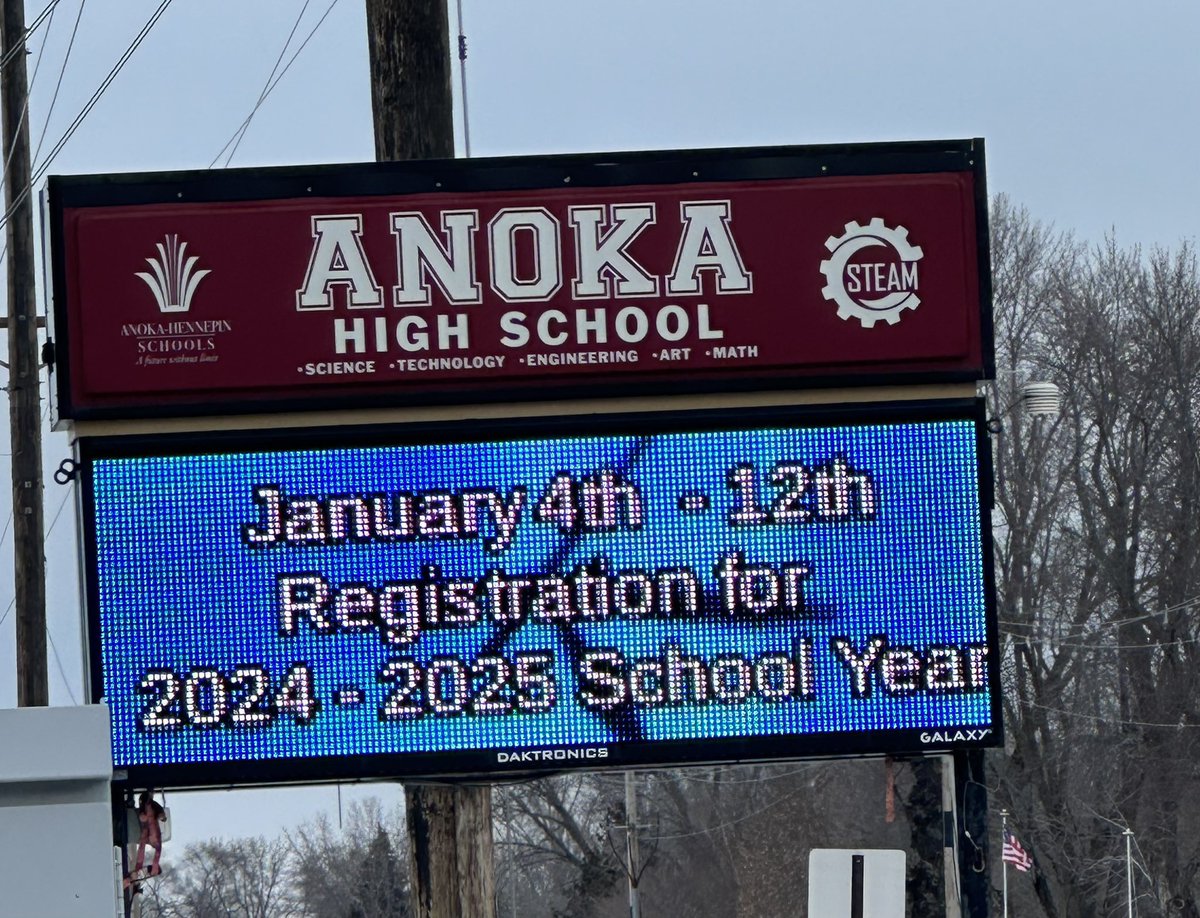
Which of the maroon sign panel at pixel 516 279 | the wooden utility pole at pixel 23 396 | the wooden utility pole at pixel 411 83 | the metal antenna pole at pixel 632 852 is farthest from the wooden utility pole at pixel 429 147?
the metal antenna pole at pixel 632 852

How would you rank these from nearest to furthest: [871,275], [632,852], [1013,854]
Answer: [871,275]
[1013,854]
[632,852]

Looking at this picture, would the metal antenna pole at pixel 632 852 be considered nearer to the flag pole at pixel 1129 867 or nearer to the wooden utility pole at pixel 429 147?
the flag pole at pixel 1129 867

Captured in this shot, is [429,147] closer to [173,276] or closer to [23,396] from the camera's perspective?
[173,276]

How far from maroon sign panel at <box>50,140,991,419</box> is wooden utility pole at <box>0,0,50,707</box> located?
837 cm

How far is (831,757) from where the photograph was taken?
343 inches

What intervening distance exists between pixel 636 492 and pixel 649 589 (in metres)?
0.39

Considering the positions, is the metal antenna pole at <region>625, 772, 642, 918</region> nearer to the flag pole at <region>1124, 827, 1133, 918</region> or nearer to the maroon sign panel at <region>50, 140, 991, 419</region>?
the flag pole at <region>1124, 827, 1133, 918</region>

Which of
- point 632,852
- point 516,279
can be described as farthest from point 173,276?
→ point 632,852

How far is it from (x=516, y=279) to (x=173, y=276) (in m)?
1.38

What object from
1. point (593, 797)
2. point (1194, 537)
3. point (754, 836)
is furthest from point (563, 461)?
point (593, 797)

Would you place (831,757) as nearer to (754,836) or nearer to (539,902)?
(754,836)

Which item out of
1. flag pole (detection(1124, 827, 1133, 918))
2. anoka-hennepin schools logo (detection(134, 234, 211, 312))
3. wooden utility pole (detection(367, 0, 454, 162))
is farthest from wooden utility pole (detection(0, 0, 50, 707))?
flag pole (detection(1124, 827, 1133, 918))

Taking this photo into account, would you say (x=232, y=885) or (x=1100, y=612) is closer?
(x=1100, y=612)

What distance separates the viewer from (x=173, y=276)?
909cm
